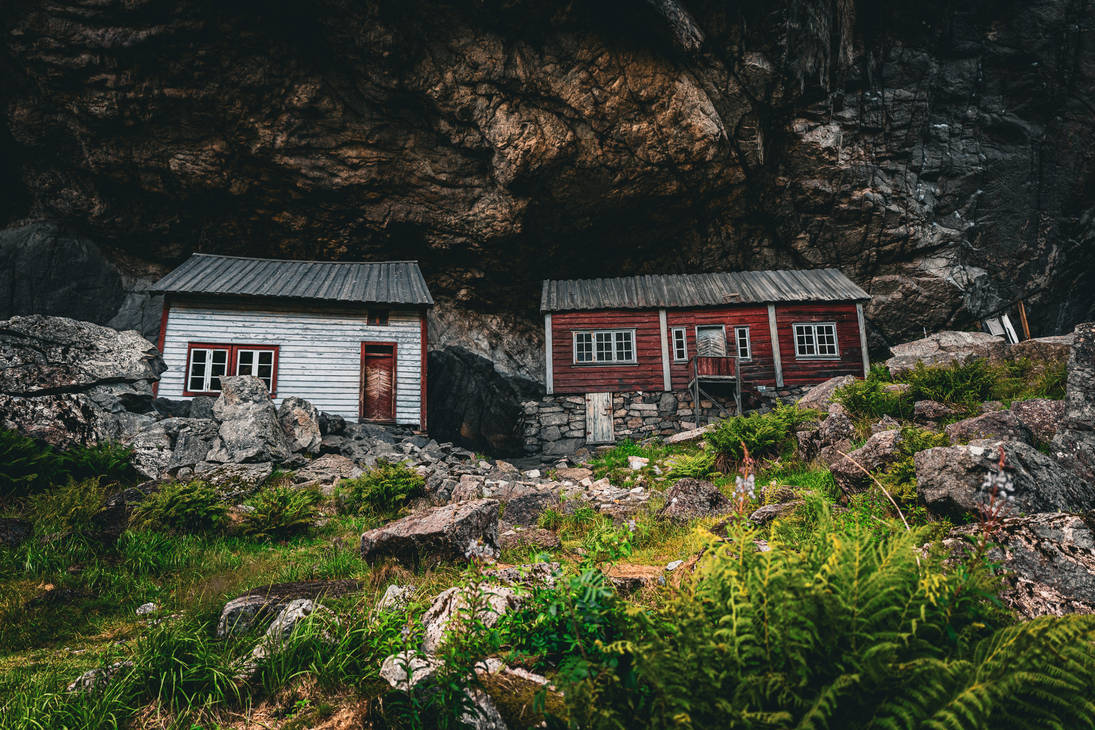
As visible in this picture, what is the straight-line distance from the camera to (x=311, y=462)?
456 inches

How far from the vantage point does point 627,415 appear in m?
20.6

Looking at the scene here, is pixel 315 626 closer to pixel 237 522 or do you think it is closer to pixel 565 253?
pixel 237 522

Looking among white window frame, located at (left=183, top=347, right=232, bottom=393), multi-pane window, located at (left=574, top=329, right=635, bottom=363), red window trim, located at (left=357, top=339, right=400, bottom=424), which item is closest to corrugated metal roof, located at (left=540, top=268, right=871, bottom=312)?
multi-pane window, located at (left=574, top=329, right=635, bottom=363)

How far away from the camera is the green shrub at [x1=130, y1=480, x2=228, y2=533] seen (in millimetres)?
7090

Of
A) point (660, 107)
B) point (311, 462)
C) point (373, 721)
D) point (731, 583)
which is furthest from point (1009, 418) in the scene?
point (660, 107)

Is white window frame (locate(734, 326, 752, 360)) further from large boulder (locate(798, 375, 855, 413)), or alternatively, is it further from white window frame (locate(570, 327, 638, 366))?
large boulder (locate(798, 375, 855, 413))

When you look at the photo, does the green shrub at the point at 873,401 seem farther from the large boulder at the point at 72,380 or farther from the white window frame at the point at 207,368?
the white window frame at the point at 207,368

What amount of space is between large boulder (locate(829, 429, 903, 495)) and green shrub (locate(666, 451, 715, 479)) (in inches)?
126

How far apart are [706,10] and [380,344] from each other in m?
17.0

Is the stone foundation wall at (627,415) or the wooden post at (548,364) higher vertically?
the wooden post at (548,364)

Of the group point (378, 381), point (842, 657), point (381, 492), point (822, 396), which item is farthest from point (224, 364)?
point (842, 657)

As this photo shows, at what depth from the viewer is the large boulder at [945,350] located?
13.6m

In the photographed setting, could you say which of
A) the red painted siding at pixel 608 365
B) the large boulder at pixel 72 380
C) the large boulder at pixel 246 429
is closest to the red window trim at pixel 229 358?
the large boulder at pixel 72 380

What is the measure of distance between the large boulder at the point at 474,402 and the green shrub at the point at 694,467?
1169cm
